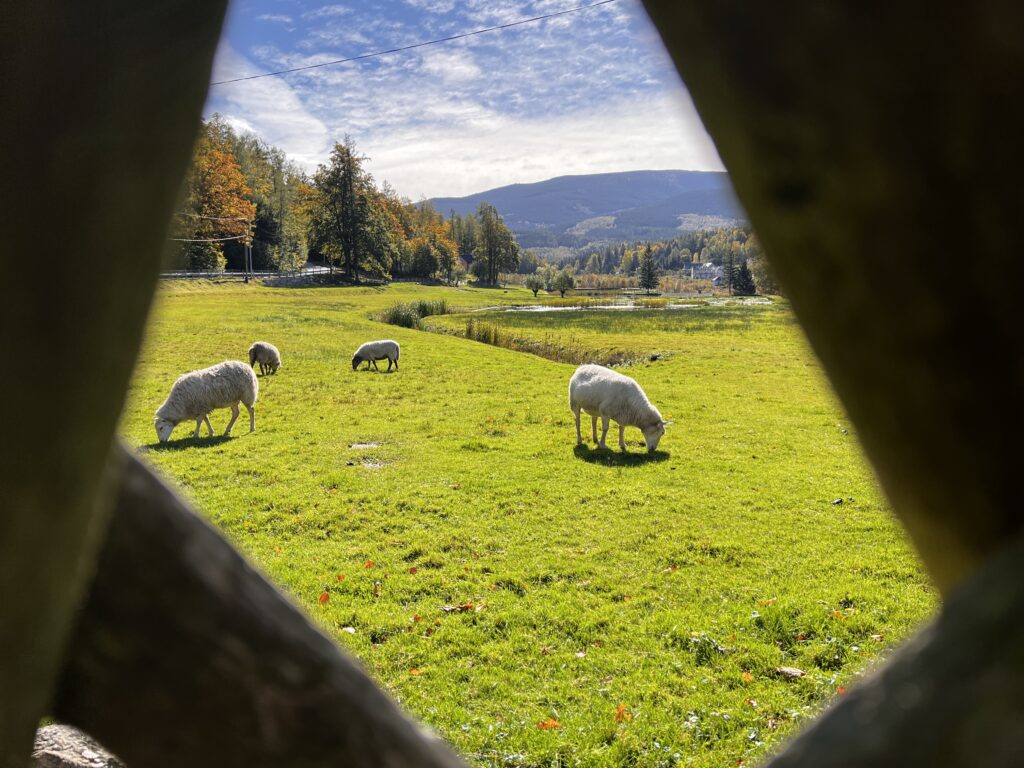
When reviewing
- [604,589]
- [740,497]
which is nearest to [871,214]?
[604,589]

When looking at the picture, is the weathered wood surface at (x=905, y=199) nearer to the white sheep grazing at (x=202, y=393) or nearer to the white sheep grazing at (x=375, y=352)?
the white sheep grazing at (x=202, y=393)

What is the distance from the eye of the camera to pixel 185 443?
1405cm

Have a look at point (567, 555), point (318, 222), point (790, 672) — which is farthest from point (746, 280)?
point (318, 222)

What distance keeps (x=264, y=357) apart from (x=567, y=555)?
16.4 m

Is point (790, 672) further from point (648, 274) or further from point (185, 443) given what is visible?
point (648, 274)

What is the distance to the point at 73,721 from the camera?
0.64 metres

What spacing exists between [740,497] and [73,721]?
11.6m

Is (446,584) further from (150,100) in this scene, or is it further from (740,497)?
(150,100)

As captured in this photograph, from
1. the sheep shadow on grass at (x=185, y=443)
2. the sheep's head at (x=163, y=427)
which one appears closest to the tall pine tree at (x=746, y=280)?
the sheep shadow on grass at (x=185, y=443)

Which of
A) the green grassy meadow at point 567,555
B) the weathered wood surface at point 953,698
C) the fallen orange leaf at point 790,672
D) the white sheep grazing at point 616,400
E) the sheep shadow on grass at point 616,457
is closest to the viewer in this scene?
the weathered wood surface at point 953,698

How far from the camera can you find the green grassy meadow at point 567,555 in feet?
17.6

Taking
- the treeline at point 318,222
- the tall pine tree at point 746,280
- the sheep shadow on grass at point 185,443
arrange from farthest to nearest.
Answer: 1. the treeline at point 318,222
2. the sheep shadow on grass at point 185,443
3. the tall pine tree at point 746,280

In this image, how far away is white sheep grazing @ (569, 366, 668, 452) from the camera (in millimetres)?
12984

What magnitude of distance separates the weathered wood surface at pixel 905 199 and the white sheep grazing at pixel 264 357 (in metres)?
22.5
